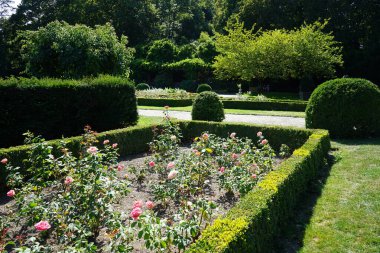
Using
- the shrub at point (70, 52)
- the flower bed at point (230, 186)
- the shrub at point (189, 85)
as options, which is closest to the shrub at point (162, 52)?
the shrub at point (189, 85)

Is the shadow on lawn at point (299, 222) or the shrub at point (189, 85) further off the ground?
the shrub at point (189, 85)

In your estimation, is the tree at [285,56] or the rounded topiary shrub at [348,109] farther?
the tree at [285,56]

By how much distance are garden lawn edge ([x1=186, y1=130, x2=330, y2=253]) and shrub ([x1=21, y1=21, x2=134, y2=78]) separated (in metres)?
11.2

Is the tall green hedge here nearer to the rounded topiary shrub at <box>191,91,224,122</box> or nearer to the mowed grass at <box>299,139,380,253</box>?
the rounded topiary shrub at <box>191,91,224,122</box>

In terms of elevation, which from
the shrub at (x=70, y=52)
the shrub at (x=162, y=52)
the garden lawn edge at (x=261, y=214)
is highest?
the shrub at (x=162, y=52)

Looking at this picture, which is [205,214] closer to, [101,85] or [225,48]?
[101,85]

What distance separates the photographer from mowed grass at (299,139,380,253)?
13.3ft

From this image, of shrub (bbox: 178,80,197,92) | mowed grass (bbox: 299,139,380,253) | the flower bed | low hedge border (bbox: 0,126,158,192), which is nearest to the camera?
the flower bed

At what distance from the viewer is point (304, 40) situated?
76.5 feet

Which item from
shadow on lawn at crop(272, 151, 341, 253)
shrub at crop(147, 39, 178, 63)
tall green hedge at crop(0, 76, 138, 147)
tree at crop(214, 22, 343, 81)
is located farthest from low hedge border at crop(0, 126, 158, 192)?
shrub at crop(147, 39, 178, 63)

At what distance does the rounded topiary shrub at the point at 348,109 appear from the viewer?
984 centimetres

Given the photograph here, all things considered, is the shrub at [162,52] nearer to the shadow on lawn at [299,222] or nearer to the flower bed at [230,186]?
the flower bed at [230,186]

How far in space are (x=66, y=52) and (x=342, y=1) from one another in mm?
25528

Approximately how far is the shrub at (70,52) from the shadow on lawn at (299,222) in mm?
11190
